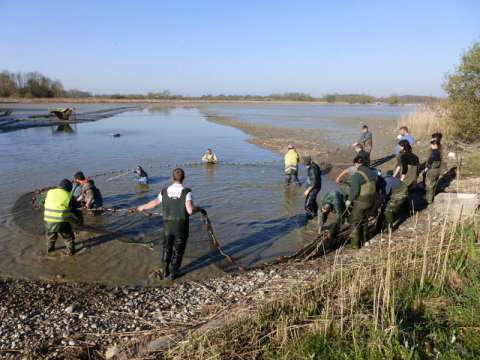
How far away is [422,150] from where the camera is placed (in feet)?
60.5

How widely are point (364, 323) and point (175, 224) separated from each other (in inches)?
143

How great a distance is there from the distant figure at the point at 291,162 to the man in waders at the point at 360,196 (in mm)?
6118

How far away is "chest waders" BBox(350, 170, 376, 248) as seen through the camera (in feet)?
24.9

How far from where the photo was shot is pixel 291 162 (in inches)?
549

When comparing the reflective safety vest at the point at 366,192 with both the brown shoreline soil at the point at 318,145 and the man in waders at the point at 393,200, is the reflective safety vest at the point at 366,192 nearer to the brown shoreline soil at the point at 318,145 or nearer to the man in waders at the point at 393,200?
the man in waders at the point at 393,200

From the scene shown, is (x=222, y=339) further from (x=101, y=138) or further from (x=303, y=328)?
(x=101, y=138)

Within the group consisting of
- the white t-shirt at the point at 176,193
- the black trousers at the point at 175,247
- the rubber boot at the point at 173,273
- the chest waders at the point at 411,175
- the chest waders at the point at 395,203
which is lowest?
the rubber boot at the point at 173,273

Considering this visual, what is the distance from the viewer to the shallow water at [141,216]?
7504 millimetres

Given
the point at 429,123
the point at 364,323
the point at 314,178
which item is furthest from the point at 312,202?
the point at 429,123

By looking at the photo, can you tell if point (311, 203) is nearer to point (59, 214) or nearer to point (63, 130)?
point (59, 214)

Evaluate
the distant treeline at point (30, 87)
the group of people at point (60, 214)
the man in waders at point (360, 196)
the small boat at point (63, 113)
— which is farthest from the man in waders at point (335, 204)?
the distant treeline at point (30, 87)

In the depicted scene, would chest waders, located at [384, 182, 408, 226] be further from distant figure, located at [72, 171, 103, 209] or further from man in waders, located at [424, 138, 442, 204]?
distant figure, located at [72, 171, 103, 209]

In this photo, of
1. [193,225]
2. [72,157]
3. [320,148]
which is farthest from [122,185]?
[320,148]

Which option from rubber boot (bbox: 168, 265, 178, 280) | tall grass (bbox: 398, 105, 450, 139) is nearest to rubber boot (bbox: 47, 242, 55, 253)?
rubber boot (bbox: 168, 265, 178, 280)
